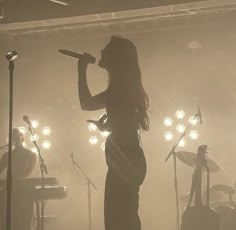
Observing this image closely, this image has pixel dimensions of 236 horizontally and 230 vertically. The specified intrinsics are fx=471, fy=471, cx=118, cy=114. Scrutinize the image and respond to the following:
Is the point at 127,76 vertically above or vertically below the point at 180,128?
above

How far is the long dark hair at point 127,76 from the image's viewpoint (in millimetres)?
3268

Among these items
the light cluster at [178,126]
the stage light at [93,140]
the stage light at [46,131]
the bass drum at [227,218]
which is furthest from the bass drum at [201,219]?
the stage light at [46,131]

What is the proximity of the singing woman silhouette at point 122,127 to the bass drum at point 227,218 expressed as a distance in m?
3.47

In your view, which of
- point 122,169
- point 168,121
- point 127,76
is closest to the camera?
point 122,169

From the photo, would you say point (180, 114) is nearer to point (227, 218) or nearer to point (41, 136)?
point (41, 136)

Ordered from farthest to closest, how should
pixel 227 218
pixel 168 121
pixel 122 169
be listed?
pixel 168 121, pixel 227 218, pixel 122 169

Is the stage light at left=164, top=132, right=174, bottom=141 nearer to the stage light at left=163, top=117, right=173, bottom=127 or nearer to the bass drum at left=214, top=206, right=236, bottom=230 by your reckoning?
the stage light at left=163, top=117, right=173, bottom=127

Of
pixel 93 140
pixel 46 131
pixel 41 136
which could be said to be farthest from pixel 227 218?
pixel 41 136

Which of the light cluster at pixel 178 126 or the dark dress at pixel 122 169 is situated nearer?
the dark dress at pixel 122 169

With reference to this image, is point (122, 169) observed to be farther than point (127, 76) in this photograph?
No

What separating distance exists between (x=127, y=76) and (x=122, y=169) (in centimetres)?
70

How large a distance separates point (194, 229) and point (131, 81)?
315 cm

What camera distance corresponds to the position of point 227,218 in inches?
249

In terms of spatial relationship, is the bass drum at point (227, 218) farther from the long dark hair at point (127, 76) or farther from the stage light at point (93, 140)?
the stage light at point (93, 140)
